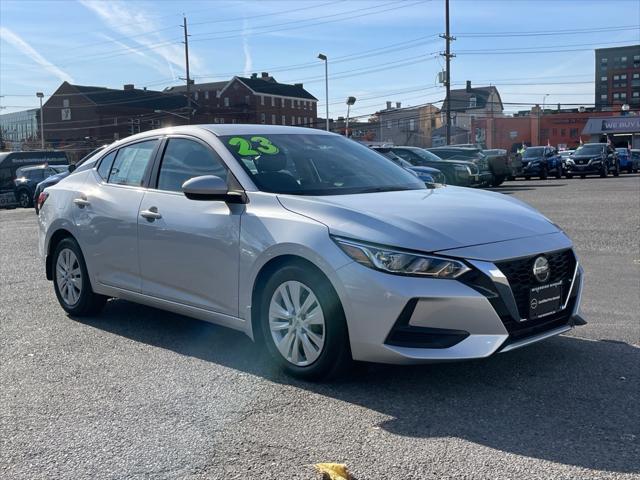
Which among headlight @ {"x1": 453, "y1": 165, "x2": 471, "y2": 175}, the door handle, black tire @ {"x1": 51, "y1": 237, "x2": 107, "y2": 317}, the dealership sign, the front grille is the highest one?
the dealership sign

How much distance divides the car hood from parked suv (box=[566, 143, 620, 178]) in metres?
32.5

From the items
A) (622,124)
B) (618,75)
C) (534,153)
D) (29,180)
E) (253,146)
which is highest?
(618,75)

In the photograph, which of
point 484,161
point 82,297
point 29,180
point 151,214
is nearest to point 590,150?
point 484,161

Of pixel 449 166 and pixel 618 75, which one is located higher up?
pixel 618 75

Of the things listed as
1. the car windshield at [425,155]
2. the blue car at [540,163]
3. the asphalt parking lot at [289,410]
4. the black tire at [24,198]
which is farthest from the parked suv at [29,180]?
the asphalt parking lot at [289,410]

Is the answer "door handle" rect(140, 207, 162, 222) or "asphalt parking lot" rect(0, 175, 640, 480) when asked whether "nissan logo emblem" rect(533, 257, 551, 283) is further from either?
"door handle" rect(140, 207, 162, 222)

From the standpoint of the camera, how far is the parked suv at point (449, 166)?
23.3m

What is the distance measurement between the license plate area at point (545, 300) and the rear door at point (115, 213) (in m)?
3.04

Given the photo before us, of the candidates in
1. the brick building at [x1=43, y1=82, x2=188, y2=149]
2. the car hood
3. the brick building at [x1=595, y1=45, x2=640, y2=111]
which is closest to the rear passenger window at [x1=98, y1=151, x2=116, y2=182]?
the car hood

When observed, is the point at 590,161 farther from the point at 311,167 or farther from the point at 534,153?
the point at 311,167

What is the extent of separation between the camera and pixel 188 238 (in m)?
5.18

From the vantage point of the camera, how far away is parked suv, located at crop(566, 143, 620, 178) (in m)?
35.1

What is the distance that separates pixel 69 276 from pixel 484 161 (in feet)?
68.5

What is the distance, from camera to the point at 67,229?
6488 mm
